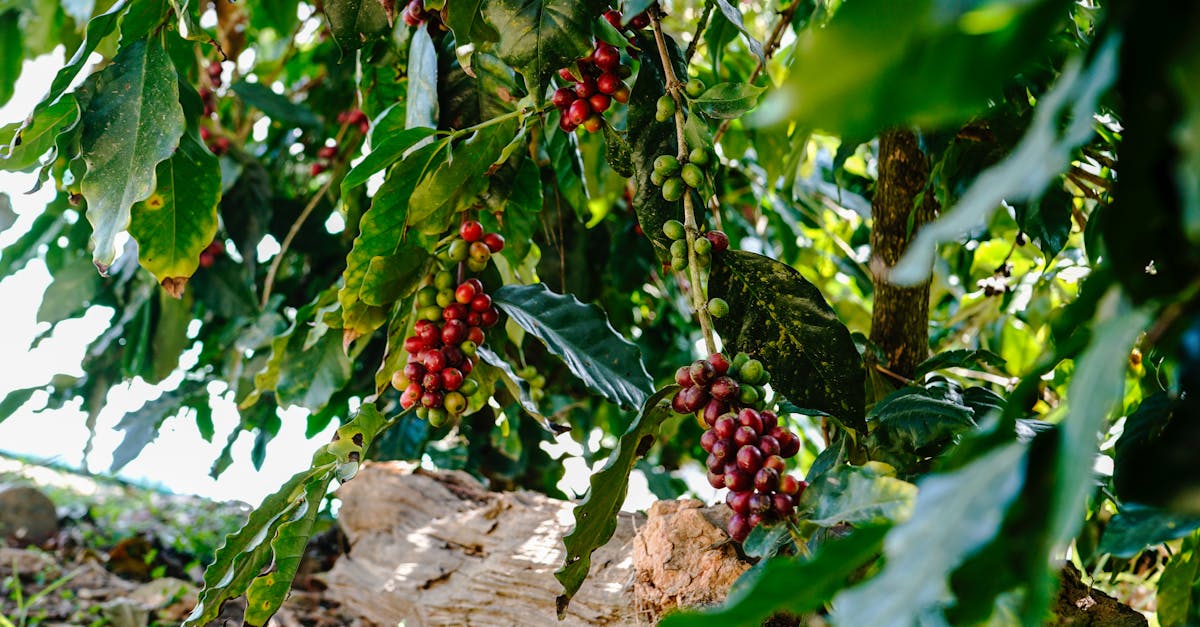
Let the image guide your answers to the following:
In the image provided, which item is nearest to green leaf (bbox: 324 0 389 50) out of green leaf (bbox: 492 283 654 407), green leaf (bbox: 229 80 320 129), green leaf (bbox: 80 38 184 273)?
green leaf (bbox: 80 38 184 273)

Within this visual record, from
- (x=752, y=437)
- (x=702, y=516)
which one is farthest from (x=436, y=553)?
(x=752, y=437)

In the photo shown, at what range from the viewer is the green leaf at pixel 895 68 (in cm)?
20

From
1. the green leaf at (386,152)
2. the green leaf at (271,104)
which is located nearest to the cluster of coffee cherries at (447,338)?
the green leaf at (386,152)

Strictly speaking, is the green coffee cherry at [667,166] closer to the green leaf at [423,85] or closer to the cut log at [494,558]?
the green leaf at [423,85]

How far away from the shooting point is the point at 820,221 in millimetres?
1384

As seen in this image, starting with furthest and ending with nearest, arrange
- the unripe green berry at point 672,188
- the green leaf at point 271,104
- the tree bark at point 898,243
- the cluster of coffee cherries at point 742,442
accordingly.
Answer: the green leaf at point 271,104 < the tree bark at point 898,243 < the unripe green berry at point 672,188 < the cluster of coffee cherries at point 742,442

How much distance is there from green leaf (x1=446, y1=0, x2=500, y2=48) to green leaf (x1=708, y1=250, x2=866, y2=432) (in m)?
0.23

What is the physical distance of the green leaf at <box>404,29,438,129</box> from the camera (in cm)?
71

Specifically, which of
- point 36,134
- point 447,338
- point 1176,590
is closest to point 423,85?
point 447,338

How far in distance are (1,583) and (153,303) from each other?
0.66 meters

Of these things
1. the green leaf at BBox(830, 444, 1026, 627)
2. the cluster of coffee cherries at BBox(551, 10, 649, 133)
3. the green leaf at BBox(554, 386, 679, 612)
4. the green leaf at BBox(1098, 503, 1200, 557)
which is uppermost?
the cluster of coffee cherries at BBox(551, 10, 649, 133)

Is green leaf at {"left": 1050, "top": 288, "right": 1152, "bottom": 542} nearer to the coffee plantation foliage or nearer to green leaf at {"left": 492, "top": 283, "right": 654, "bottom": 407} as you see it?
the coffee plantation foliage

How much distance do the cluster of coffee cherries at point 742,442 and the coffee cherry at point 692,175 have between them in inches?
4.7

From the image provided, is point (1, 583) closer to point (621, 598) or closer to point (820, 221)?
point (621, 598)
